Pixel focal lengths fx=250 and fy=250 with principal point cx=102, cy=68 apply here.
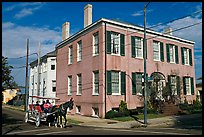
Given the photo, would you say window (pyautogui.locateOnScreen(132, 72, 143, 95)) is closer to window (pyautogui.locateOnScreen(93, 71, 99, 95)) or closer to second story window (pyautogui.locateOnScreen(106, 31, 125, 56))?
second story window (pyautogui.locateOnScreen(106, 31, 125, 56))

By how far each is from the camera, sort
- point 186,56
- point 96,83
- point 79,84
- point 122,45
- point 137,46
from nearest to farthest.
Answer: point 96,83 < point 122,45 < point 137,46 < point 79,84 < point 186,56

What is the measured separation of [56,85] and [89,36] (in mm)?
11267

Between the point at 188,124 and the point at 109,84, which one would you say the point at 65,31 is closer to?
the point at 109,84

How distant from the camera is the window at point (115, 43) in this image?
→ 26125 mm

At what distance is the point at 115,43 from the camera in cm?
2645

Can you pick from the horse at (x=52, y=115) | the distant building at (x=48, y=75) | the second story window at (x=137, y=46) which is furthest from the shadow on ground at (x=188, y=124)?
the distant building at (x=48, y=75)

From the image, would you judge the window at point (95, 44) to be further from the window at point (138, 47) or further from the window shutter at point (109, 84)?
the window at point (138, 47)

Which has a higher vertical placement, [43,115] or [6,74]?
[6,74]

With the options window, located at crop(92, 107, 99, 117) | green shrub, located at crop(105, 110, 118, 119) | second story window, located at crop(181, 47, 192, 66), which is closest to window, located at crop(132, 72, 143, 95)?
green shrub, located at crop(105, 110, 118, 119)

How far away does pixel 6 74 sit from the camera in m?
17.3

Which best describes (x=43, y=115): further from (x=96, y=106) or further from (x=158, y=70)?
(x=158, y=70)

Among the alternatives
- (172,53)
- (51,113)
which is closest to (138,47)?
(172,53)

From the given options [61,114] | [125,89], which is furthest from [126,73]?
[61,114]

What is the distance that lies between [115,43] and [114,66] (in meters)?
2.55
